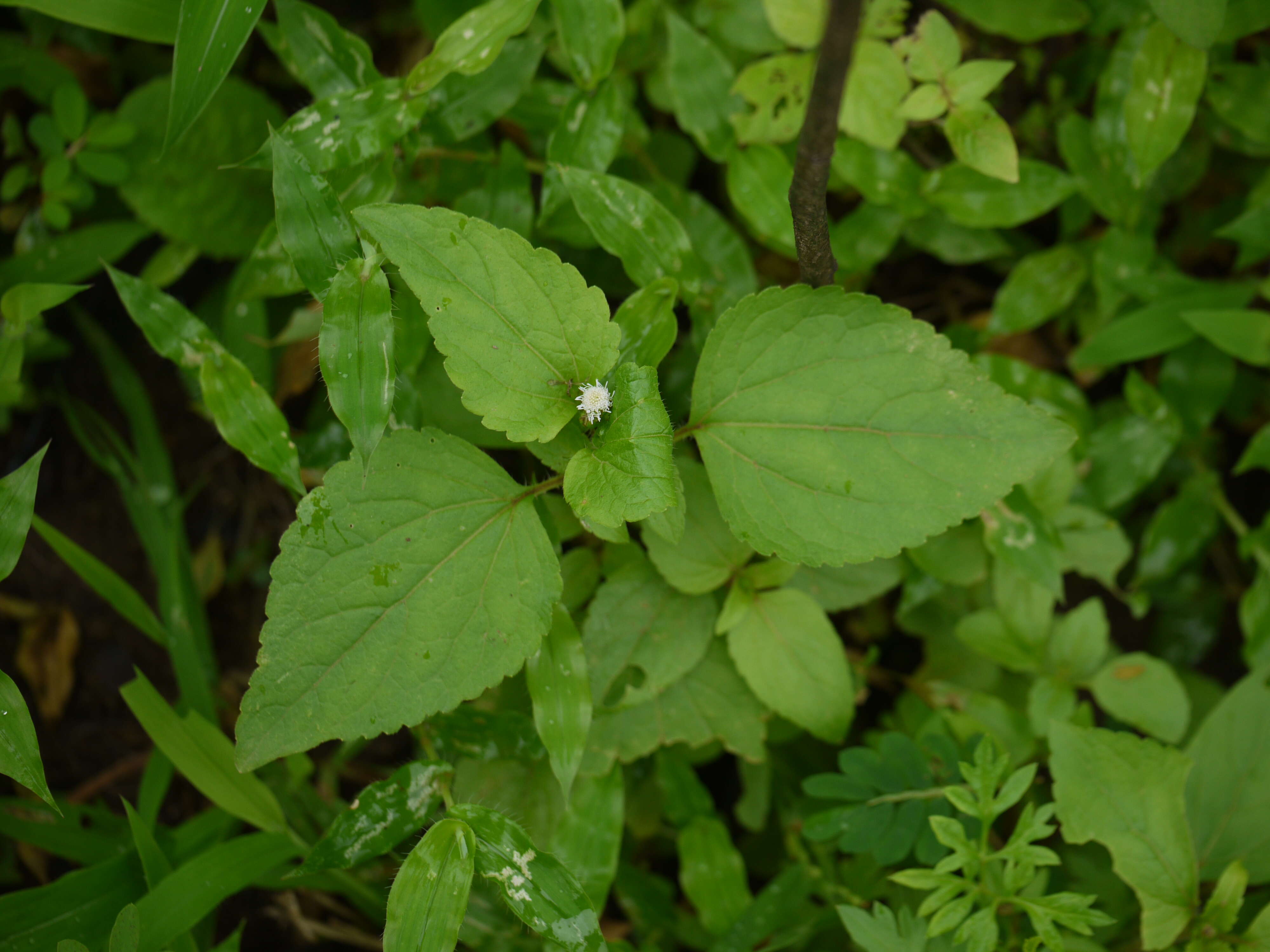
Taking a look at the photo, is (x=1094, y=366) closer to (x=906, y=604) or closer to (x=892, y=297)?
(x=892, y=297)

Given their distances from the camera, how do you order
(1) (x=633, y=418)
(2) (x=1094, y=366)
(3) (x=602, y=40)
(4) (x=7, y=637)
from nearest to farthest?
(1) (x=633, y=418) → (3) (x=602, y=40) → (2) (x=1094, y=366) → (4) (x=7, y=637)

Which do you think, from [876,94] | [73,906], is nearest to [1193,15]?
[876,94]

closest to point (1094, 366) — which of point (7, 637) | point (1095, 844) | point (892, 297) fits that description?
point (892, 297)

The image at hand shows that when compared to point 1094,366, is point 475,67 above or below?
above

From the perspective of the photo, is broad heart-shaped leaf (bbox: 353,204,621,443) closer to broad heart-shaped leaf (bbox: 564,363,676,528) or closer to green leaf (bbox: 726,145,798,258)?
broad heart-shaped leaf (bbox: 564,363,676,528)

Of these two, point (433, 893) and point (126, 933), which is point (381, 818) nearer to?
point (433, 893)

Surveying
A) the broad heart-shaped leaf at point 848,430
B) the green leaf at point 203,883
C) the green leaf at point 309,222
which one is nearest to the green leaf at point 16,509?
the green leaf at point 309,222

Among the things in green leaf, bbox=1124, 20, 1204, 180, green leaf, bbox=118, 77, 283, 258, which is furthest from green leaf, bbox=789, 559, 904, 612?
green leaf, bbox=118, 77, 283, 258
